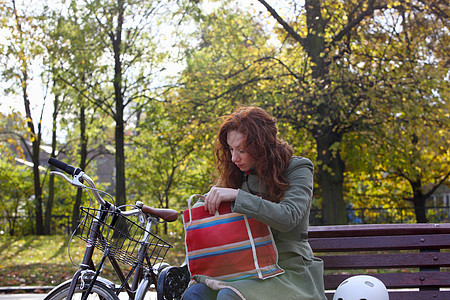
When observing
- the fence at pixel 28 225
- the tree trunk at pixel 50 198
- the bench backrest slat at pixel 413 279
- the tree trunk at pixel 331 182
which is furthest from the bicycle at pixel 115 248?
the fence at pixel 28 225

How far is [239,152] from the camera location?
2975mm

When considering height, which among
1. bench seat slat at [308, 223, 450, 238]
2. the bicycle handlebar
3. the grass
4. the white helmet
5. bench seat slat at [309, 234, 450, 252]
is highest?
the bicycle handlebar

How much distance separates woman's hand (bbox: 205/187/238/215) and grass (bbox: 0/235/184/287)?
7330mm

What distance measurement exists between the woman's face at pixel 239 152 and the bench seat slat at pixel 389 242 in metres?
1.15

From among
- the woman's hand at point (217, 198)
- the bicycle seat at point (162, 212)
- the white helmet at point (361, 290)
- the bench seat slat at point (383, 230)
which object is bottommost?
the white helmet at point (361, 290)

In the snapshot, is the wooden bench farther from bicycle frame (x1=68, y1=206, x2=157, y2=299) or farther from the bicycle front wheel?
the bicycle front wheel

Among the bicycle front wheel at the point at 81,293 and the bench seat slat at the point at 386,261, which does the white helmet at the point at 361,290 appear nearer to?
the bench seat slat at the point at 386,261

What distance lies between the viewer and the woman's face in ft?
9.72

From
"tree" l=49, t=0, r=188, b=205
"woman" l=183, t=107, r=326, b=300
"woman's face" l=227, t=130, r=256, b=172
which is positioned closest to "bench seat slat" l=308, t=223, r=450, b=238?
"woman" l=183, t=107, r=326, b=300

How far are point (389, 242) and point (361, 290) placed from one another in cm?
104

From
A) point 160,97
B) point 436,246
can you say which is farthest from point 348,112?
point 436,246

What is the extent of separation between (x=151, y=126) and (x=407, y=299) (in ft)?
44.7

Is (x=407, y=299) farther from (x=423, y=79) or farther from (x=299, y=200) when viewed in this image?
(x=423, y=79)

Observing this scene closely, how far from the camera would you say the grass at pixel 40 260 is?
32.1 feet
